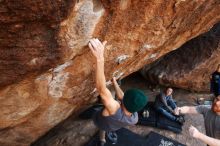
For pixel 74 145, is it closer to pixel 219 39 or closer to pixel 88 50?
pixel 88 50

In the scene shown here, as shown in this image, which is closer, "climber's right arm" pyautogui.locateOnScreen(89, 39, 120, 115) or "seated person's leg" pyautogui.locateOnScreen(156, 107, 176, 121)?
"climber's right arm" pyautogui.locateOnScreen(89, 39, 120, 115)

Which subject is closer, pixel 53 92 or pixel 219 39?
pixel 53 92

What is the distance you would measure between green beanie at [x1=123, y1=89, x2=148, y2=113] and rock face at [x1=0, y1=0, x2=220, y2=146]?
0.66m

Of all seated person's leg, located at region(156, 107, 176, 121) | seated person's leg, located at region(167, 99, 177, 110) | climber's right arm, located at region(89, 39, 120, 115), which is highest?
climber's right arm, located at region(89, 39, 120, 115)

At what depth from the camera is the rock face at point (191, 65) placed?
612 centimetres

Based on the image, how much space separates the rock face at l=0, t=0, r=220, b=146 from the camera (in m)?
2.61

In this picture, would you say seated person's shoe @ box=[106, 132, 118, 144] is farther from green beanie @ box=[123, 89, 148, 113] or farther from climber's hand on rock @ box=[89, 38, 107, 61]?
climber's hand on rock @ box=[89, 38, 107, 61]

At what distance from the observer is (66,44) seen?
2.99 m

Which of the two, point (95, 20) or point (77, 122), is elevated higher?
point (95, 20)

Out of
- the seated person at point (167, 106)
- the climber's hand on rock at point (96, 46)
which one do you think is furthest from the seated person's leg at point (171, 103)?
the climber's hand on rock at point (96, 46)

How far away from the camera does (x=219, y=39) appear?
604 cm

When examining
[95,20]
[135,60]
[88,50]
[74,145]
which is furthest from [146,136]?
[95,20]

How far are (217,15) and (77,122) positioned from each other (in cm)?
290

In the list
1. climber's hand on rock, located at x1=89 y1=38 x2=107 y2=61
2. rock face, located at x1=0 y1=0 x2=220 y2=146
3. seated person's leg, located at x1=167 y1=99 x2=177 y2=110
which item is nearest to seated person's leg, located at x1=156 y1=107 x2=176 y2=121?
seated person's leg, located at x1=167 y1=99 x2=177 y2=110
